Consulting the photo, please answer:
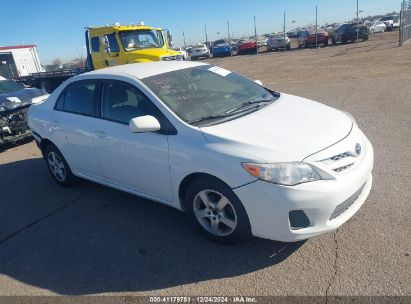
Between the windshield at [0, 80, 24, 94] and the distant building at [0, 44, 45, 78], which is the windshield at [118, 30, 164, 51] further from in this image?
the distant building at [0, 44, 45, 78]

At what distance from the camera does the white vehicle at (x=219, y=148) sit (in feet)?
9.07

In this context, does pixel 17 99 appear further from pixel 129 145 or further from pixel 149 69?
pixel 129 145

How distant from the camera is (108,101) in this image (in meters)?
4.01

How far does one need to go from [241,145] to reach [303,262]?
1.12 m

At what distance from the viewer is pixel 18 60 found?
2883 cm

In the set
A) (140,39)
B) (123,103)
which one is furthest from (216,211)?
(140,39)

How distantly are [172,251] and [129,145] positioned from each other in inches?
45.8

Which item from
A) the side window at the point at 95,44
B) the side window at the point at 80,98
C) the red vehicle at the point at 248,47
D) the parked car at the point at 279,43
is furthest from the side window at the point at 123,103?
the red vehicle at the point at 248,47

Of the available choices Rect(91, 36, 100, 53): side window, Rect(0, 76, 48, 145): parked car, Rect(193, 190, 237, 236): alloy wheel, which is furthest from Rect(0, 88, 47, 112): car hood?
Rect(193, 190, 237, 236): alloy wheel

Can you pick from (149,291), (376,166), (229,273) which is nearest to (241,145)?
(229,273)

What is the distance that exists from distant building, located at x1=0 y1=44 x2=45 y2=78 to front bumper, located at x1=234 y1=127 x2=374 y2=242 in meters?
28.9

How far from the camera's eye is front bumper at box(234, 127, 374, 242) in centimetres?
270

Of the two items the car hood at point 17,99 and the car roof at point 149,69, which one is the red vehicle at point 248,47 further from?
the car roof at point 149,69

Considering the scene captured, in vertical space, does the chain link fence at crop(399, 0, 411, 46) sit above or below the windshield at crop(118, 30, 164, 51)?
below
